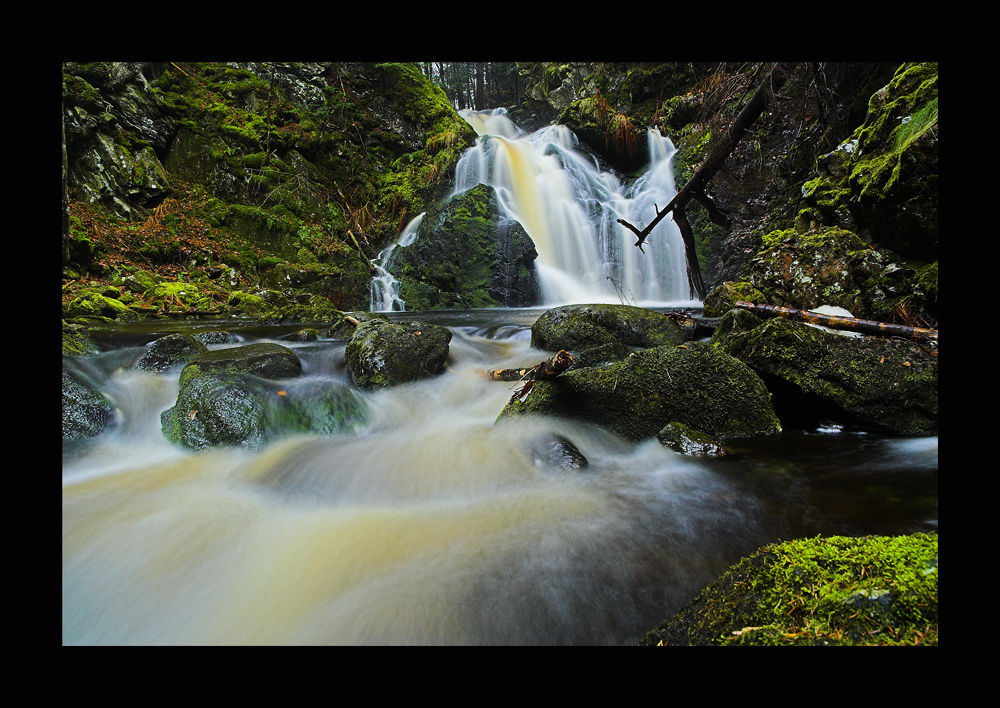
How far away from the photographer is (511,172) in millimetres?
15242

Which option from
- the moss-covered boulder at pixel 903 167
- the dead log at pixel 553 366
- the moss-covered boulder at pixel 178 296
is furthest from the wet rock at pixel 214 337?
the moss-covered boulder at pixel 903 167

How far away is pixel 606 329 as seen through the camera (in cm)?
565

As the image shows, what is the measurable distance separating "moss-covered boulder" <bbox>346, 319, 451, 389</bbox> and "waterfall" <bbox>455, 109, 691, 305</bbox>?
26.4ft

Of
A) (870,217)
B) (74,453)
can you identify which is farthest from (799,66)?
(74,453)

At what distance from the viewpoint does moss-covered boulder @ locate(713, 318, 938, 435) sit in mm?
3330

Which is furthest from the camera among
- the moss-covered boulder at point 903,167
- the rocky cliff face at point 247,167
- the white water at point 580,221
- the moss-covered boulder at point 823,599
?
the white water at point 580,221

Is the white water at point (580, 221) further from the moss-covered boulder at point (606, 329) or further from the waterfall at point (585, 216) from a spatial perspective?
the moss-covered boulder at point (606, 329)

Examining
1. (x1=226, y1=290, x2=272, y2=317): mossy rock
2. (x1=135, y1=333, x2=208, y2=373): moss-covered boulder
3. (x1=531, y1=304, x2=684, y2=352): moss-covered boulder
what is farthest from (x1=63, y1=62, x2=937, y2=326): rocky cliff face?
Result: (x1=135, y1=333, x2=208, y2=373): moss-covered boulder

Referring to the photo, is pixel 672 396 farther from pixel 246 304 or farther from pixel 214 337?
pixel 246 304

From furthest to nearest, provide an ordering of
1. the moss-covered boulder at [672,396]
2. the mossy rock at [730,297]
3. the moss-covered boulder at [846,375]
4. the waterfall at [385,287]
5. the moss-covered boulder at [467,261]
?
the moss-covered boulder at [467,261] < the waterfall at [385,287] < the mossy rock at [730,297] < the moss-covered boulder at [672,396] < the moss-covered boulder at [846,375]

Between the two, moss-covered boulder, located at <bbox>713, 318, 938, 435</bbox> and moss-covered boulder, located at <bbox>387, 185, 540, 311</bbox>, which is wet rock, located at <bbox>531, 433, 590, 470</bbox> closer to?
moss-covered boulder, located at <bbox>713, 318, 938, 435</bbox>

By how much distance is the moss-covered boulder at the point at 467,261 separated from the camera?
40.6 ft

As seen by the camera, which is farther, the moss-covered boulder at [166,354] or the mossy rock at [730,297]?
the mossy rock at [730,297]

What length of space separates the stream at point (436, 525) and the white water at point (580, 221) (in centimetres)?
905
